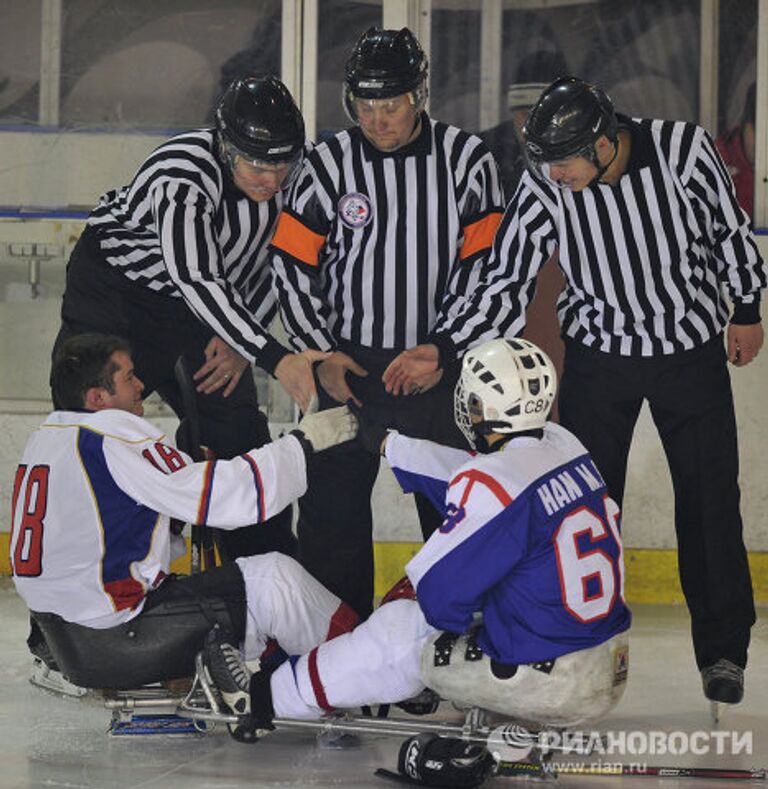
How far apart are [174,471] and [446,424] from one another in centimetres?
79

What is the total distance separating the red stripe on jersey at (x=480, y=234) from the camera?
4.17 metres

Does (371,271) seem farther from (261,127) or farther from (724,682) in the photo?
(724,682)

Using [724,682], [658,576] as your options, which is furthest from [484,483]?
[658,576]

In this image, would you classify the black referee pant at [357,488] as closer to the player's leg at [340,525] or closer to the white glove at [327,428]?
the player's leg at [340,525]

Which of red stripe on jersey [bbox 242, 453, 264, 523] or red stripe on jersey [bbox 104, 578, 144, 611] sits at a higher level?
red stripe on jersey [bbox 242, 453, 264, 523]

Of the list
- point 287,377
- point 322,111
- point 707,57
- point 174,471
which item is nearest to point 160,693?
point 174,471

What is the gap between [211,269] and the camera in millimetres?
4086

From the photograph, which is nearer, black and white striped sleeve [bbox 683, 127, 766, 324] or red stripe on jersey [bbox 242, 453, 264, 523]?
red stripe on jersey [bbox 242, 453, 264, 523]

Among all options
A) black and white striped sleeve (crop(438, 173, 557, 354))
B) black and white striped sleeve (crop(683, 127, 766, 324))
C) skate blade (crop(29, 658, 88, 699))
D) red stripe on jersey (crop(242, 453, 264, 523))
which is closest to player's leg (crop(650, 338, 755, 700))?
black and white striped sleeve (crop(683, 127, 766, 324))

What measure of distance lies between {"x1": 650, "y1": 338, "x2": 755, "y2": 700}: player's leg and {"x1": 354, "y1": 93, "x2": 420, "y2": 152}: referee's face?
786 mm

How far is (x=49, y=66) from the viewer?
5980mm

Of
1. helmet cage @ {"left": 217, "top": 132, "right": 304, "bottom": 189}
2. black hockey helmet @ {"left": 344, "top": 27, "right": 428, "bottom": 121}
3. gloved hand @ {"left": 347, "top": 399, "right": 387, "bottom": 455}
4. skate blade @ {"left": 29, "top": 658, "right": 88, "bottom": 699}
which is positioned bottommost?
skate blade @ {"left": 29, "top": 658, "right": 88, "bottom": 699}

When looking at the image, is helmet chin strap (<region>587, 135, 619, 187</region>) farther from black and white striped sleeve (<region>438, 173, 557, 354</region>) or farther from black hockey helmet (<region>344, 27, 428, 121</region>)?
black hockey helmet (<region>344, 27, 428, 121</region>)

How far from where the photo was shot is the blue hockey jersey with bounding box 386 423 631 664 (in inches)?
132
